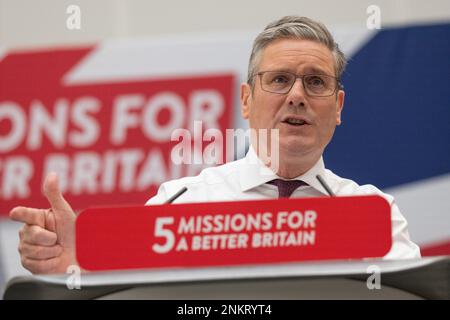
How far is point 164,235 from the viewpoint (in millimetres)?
905

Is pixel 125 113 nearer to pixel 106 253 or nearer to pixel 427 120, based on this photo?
pixel 427 120

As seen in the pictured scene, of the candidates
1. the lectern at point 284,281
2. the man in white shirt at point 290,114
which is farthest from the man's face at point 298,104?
the lectern at point 284,281

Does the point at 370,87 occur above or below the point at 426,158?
above

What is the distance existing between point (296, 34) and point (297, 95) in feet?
0.57

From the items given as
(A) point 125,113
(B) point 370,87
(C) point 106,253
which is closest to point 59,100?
(A) point 125,113

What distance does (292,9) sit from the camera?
2566mm

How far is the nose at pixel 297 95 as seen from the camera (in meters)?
1.50

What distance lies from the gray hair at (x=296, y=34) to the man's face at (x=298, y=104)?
14 millimetres

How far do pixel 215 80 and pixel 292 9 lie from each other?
0.40 m

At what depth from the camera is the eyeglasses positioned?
60.4 inches

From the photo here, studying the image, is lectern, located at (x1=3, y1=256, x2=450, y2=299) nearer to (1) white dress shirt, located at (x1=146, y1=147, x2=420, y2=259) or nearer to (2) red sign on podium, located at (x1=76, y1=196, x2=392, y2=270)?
(2) red sign on podium, located at (x1=76, y1=196, x2=392, y2=270)

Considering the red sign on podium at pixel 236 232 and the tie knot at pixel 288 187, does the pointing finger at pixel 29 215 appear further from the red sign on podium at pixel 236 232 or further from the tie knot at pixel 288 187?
the tie knot at pixel 288 187

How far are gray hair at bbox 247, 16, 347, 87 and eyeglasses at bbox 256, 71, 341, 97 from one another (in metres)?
0.07
